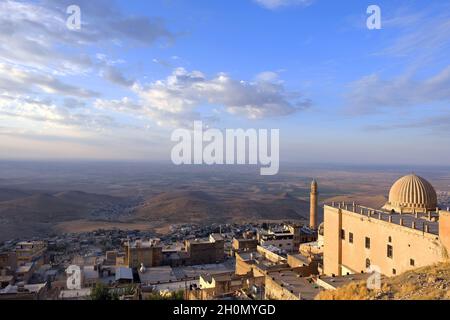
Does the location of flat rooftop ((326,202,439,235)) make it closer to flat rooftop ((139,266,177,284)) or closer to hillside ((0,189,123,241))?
flat rooftop ((139,266,177,284))

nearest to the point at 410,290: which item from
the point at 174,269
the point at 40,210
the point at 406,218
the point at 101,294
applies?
the point at 406,218

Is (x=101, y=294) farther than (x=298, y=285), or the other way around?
(x=101, y=294)

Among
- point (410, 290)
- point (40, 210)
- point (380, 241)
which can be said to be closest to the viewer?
point (410, 290)

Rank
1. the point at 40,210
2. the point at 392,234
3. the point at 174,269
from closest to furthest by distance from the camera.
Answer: the point at 392,234 < the point at 174,269 < the point at 40,210

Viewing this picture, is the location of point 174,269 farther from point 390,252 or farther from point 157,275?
point 390,252

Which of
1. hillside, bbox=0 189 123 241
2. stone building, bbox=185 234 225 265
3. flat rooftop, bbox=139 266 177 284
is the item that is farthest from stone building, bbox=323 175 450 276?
hillside, bbox=0 189 123 241
